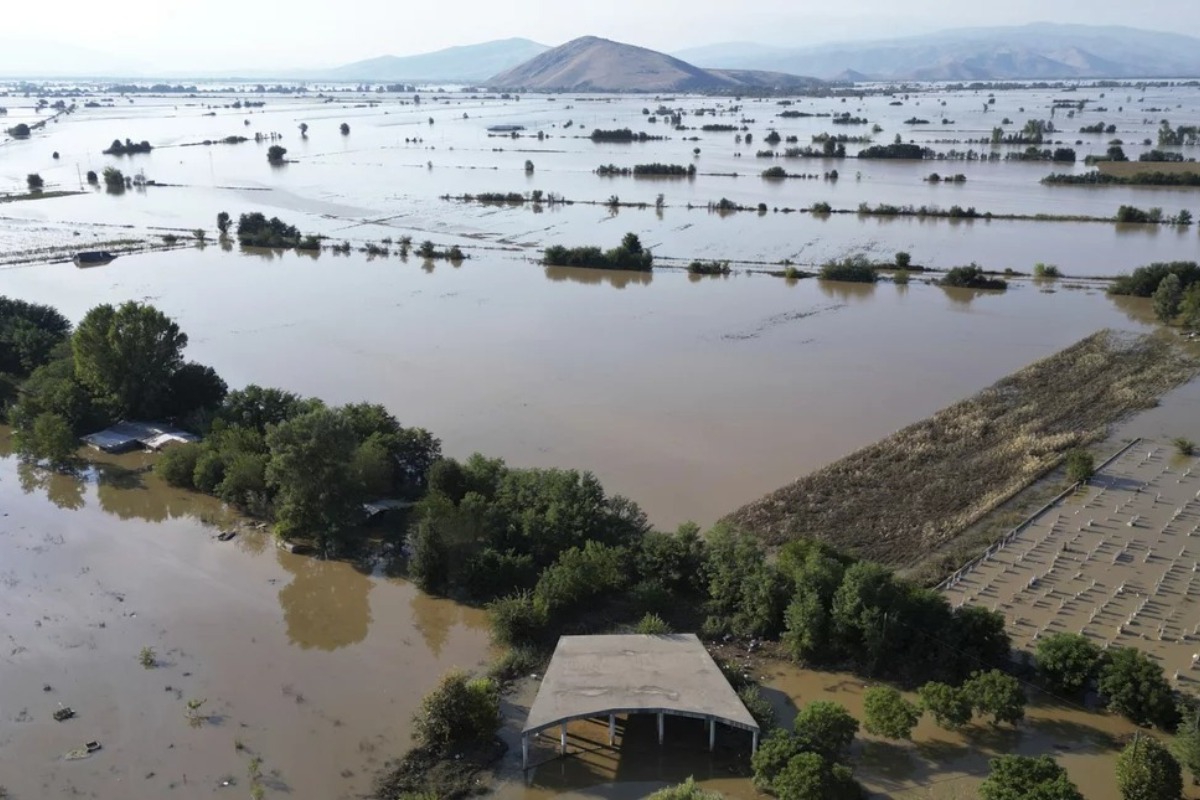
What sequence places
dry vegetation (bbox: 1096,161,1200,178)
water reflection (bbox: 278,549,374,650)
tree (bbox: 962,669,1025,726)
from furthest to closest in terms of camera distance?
dry vegetation (bbox: 1096,161,1200,178)
water reflection (bbox: 278,549,374,650)
tree (bbox: 962,669,1025,726)

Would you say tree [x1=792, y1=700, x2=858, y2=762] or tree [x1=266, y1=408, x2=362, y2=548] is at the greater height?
tree [x1=266, y1=408, x2=362, y2=548]

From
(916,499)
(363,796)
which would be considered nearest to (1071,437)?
(916,499)

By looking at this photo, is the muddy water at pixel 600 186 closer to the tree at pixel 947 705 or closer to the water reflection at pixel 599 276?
the water reflection at pixel 599 276

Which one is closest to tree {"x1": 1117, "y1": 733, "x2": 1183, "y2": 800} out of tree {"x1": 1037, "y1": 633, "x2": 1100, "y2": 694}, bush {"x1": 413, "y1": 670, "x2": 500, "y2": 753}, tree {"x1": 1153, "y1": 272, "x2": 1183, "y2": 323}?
tree {"x1": 1037, "y1": 633, "x2": 1100, "y2": 694}

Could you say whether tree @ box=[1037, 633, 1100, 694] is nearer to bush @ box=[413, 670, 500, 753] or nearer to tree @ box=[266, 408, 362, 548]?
bush @ box=[413, 670, 500, 753]

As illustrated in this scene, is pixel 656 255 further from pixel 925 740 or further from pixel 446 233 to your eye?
pixel 925 740

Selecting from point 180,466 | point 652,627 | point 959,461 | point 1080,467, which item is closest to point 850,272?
point 959,461
